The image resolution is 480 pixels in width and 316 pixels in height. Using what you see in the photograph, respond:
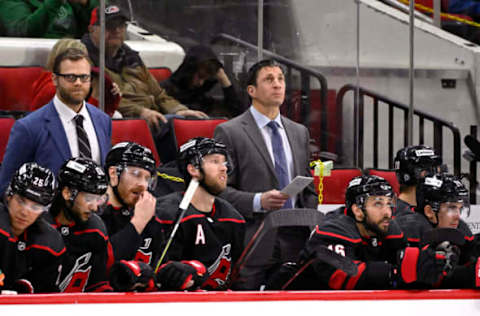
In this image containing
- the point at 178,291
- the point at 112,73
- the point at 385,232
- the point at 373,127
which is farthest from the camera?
the point at 373,127

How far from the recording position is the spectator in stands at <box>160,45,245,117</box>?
14.2 feet

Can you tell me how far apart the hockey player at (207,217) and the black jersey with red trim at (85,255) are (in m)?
0.24

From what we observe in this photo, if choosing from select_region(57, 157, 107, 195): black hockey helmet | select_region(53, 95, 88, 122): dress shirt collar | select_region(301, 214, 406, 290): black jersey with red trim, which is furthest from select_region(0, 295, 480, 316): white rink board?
select_region(53, 95, 88, 122): dress shirt collar

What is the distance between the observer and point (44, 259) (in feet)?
7.98

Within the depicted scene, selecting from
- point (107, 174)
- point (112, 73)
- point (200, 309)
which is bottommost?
point (200, 309)

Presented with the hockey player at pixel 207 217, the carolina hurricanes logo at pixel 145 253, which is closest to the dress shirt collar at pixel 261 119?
the hockey player at pixel 207 217

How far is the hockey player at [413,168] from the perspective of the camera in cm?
347

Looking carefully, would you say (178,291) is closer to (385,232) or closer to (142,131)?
(385,232)

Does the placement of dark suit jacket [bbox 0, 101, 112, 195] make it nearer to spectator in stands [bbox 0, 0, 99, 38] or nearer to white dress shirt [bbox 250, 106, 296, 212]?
white dress shirt [bbox 250, 106, 296, 212]

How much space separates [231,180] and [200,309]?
1184 millimetres

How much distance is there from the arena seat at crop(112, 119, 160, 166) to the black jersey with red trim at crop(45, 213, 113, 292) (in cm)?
127

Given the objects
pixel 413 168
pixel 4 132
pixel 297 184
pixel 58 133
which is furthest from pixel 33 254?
pixel 413 168

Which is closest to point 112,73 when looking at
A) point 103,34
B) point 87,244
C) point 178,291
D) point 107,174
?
point 103,34

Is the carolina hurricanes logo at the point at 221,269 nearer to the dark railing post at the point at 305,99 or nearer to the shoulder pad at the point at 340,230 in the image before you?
the shoulder pad at the point at 340,230
